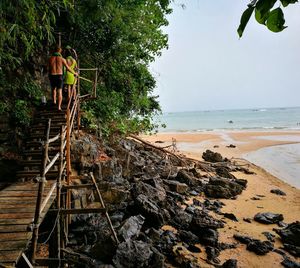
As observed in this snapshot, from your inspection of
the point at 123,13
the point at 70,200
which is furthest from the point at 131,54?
the point at 70,200

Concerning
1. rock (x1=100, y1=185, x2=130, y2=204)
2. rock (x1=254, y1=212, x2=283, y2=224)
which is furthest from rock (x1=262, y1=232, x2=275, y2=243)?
rock (x1=100, y1=185, x2=130, y2=204)

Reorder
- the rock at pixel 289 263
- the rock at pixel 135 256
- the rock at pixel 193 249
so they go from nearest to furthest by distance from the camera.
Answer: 1. the rock at pixel 135 256
2. the rock at pixel 289 263
3. the rock at pixel 193 249

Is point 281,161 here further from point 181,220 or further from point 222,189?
point 181,220

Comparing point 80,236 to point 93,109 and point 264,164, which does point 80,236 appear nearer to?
point 93,109

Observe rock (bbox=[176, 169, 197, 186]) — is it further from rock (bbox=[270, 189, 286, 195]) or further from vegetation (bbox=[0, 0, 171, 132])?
rock (bbox=[270, 189, 286, 195])

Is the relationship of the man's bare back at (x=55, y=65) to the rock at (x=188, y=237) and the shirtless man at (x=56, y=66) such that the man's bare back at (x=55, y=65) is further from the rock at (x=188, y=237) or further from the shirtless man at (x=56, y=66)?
the rock at (x=188, y=237)

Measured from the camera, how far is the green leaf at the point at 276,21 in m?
1.10

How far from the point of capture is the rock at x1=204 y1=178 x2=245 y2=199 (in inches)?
377

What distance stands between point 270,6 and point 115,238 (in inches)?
181

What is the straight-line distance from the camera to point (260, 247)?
18.9ft

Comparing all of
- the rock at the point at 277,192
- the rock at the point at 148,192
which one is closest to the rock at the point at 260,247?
the rock at the point at 148,192

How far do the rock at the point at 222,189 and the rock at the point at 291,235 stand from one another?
9.91 ft

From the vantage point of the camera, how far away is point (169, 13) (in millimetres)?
12195

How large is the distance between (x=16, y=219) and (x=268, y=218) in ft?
22.6
